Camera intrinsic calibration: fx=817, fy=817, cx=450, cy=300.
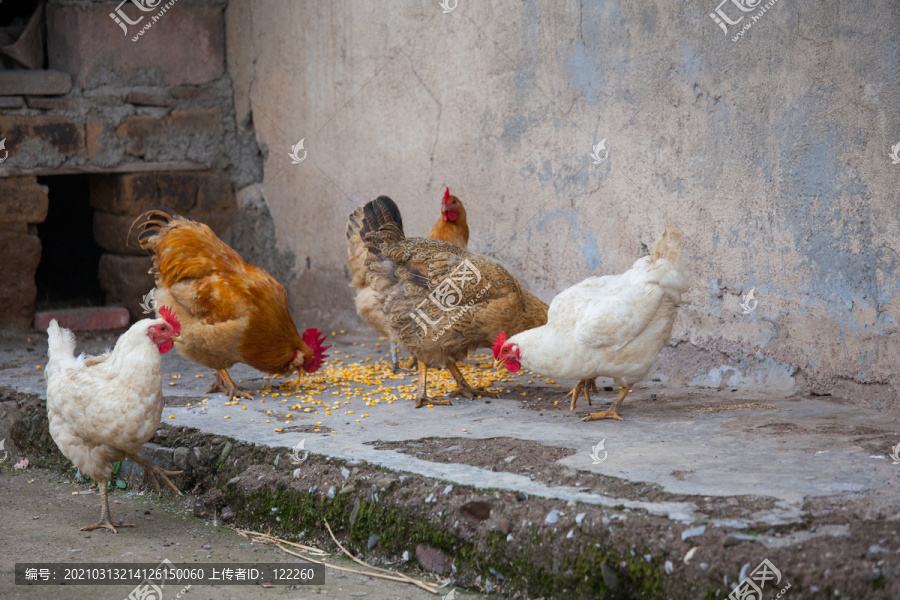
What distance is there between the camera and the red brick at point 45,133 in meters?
6.50

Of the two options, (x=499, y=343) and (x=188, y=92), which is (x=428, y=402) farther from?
(x=188, y=92)

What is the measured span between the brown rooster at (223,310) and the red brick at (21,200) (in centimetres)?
213

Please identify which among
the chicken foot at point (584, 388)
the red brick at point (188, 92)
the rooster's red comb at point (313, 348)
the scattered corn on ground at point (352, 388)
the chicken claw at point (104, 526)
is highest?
the red brick at point (188, 92)

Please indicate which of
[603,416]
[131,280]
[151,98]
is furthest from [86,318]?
[603,416]

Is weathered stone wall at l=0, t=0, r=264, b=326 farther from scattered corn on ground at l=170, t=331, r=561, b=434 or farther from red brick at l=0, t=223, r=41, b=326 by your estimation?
scattered corn on ground at l=170, t=331, r=561, b=434

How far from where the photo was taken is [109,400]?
3574mm

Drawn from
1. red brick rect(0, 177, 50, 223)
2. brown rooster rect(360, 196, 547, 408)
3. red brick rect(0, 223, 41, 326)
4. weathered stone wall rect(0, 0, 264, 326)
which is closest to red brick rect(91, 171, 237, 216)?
weathered stone wall rect(0, 0, 264, 326)

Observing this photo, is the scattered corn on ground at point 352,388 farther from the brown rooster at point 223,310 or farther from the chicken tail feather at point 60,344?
the chicken tail feather at point 60,344

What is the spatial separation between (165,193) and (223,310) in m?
2.92

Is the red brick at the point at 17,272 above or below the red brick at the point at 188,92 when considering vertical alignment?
below

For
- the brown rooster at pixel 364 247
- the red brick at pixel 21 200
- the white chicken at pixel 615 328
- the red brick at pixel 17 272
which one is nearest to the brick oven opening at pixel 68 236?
the red brick at pixel 17 272

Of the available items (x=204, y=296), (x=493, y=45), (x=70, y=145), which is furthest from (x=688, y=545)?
(x=70, y=145)

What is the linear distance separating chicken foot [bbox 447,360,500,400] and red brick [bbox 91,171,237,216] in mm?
3642

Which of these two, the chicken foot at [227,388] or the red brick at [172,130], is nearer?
the chicken foot at [227,388]
